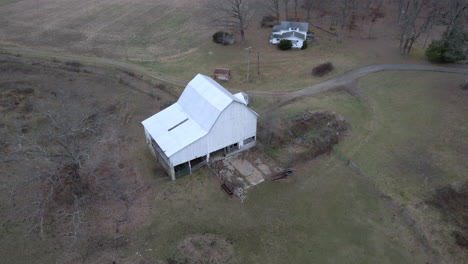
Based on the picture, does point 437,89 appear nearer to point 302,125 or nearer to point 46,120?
point 302,125

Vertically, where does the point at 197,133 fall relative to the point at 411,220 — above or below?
above

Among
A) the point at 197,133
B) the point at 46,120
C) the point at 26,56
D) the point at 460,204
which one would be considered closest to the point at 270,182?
the point at 197,133

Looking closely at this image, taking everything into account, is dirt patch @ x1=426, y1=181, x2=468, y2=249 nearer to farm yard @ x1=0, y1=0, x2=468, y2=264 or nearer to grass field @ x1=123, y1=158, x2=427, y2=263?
farm yard @ x1=0, y1=0, x2=468, y2=264

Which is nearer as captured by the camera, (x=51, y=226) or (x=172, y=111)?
(x=51, y=226)

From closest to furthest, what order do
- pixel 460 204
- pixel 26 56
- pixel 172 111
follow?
1. pixel 460 204
2. pixel 172 111
3. pixel 26 56

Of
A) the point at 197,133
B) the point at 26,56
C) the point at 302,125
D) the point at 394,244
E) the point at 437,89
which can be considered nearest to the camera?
the point at 394,244

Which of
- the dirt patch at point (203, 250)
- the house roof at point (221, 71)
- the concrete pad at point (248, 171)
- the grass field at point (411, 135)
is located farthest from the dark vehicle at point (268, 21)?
the dirt patch at point (203, 250)

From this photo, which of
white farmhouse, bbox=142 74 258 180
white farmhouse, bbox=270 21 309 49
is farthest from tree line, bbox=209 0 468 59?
white farmhouse, bbox=142 74 258 180
